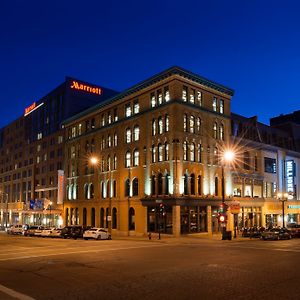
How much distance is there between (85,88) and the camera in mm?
87375

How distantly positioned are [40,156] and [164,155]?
50137 millimetres

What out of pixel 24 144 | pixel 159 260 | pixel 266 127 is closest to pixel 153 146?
pixel 266 127

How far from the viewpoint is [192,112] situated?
53.4 meters

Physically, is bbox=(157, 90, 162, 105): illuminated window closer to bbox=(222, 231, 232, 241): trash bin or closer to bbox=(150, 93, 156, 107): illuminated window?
bbox=(150, 93, 156, 107): illuminated window

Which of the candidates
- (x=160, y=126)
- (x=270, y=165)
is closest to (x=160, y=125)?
(x=160, y=126)

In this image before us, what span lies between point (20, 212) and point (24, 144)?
56.7 feet

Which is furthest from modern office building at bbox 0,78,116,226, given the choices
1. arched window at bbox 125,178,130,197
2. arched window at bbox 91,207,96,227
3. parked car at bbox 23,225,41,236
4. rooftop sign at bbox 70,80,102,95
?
arched window at bbox 125,178,130,197

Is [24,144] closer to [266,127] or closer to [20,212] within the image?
[20,212]

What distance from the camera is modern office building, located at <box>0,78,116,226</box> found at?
83.9 m

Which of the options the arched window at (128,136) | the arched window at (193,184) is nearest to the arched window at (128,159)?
the arched window at (128,136)

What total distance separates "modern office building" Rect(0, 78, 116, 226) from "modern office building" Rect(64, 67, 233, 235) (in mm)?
19178

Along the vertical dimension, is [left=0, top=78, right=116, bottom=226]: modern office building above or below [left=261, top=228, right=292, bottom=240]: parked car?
above

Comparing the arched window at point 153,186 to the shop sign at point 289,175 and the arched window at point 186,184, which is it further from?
the shop sign at point 289,175

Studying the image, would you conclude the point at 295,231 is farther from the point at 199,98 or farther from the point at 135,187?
the point at 135,187
